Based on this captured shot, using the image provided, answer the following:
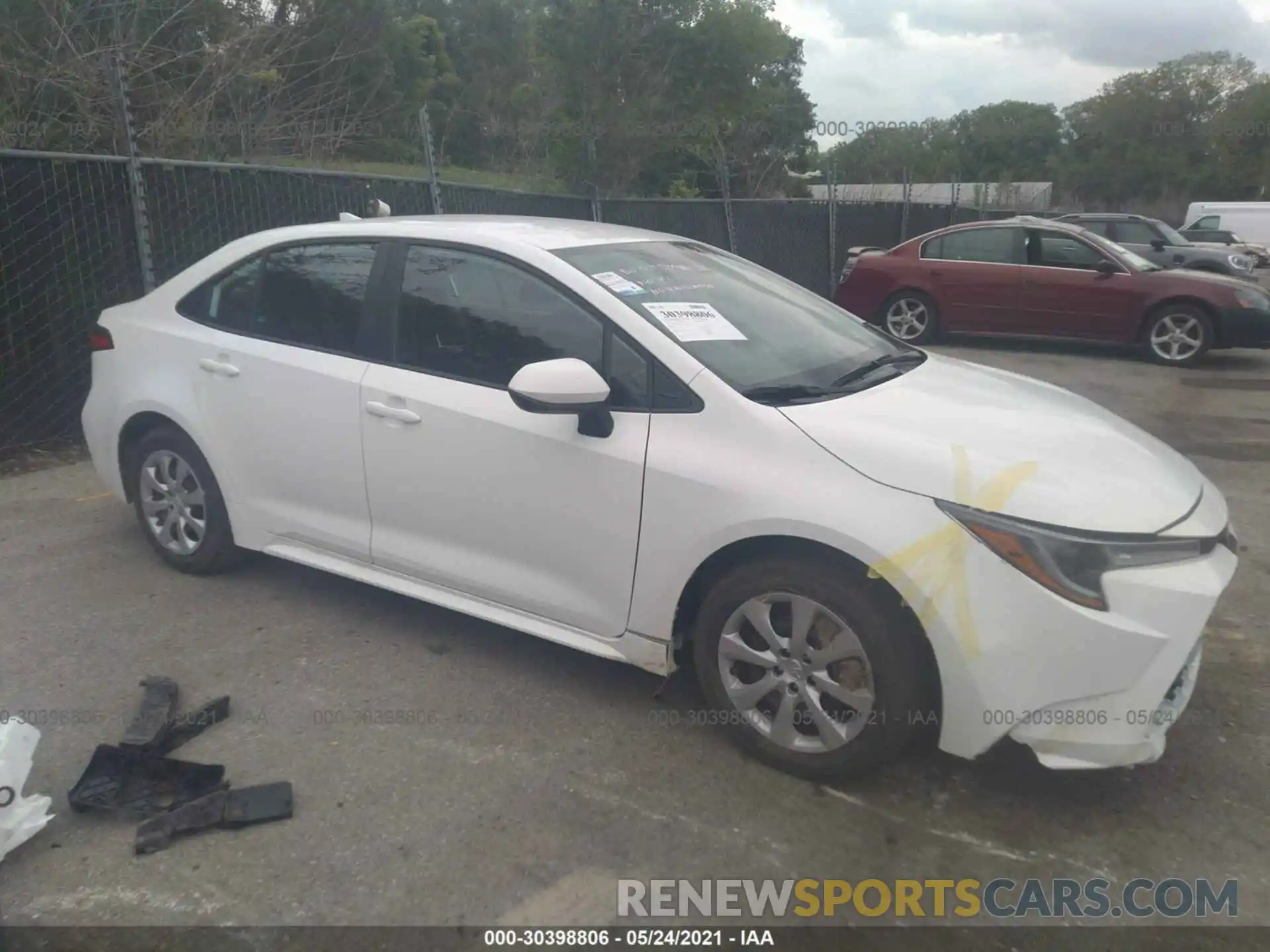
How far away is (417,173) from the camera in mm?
12836

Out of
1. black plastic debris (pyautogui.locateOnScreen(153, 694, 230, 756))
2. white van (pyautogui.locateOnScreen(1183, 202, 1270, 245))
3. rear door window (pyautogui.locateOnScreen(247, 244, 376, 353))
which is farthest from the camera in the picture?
white van (pyautogui.locateOnScreen(1183, 202, 1270, 245))

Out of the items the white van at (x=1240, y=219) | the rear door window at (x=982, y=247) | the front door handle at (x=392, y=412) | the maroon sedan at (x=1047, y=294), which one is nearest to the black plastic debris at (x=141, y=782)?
the front door handle at (x=392, y=412)

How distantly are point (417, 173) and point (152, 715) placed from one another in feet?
34.7

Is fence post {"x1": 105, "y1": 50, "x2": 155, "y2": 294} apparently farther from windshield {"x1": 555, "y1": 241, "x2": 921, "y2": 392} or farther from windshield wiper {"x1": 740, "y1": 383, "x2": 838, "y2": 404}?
windshield wiper {"x1": 740, "y1": 383, "x2": 838, "y2": 404}

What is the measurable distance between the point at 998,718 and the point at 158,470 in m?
3.59

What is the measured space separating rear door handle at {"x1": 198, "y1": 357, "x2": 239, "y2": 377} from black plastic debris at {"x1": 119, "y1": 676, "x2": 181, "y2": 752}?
1.24 metres

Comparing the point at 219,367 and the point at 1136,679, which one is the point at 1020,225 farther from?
the point at 1136,679

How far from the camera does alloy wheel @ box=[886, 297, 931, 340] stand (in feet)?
39.9

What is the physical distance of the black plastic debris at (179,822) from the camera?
277 centimetres

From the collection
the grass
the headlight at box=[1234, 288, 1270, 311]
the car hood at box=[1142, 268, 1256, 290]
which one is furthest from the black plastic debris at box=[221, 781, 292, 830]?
the headlight at box=[1234, 288, 1270, 311]

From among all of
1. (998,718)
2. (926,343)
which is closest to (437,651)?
(998,718)

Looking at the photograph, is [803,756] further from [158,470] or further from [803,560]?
[158,470]

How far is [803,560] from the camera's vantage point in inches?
116

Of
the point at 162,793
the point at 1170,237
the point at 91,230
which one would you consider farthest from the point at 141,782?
the point at 1170,237
